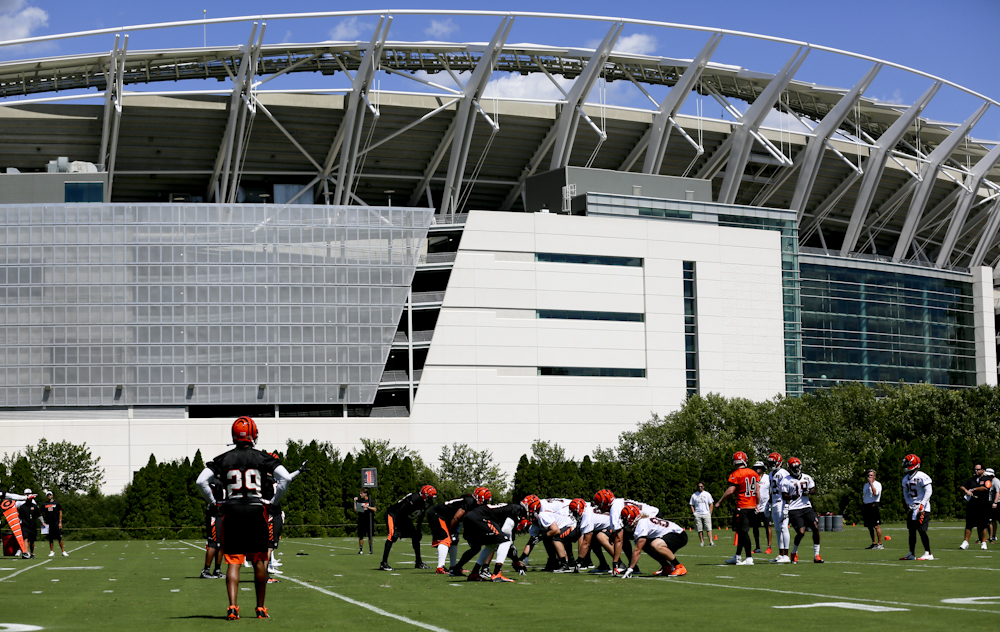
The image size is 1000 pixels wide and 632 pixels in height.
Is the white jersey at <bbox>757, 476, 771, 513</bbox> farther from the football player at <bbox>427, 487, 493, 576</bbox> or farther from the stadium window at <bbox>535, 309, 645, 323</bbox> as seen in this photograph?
the stadium window at <bbox>535, 309, 645, 323</bbox>

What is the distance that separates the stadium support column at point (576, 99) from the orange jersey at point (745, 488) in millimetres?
62827

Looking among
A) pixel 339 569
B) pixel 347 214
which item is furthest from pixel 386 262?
pixel 339 569

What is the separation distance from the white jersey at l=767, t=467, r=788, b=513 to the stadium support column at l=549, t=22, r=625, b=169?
6276 cm

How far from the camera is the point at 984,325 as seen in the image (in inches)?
4257

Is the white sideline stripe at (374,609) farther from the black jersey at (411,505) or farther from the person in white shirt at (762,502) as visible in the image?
the person in white shirt at (762,502)

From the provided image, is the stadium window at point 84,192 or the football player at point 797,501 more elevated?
the stadium window at point 84,192

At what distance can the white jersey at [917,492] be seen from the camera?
2538 centimetres

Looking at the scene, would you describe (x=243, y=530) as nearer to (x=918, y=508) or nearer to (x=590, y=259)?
(x=918, y=508)

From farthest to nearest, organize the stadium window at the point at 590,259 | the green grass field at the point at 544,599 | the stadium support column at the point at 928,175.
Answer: the stadium support column at the point at 928,175 < the stadium window at the point at 590,259 < the green grass field at the point at 544,599

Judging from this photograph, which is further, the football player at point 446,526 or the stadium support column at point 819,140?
the stadium support column at point 819,140

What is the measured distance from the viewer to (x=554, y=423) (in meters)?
87.8

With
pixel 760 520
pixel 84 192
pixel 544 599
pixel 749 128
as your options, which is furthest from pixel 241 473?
pixel 749 128

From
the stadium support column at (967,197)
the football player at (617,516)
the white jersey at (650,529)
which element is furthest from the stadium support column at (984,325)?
the white jersey at (650,529)

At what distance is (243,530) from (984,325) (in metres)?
105
